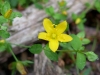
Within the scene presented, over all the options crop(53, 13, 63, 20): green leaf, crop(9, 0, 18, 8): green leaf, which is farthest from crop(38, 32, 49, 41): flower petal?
crop(9, 0, 18, 8): green leaf

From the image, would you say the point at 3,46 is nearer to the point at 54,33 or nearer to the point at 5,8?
the point at 5,8

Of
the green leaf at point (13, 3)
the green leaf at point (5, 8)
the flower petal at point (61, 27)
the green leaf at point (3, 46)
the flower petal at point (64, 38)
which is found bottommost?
the green leaf at point (3, 46)

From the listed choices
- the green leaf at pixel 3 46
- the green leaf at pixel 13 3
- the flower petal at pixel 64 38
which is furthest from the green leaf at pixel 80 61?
the green leaf at pixel 13 3

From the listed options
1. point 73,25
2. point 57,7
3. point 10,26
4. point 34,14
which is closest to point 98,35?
point 73,25

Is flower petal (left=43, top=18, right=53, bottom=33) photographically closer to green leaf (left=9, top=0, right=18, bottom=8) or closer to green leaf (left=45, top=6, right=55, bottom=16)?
green leaf (left=45, top=6, right=55, bottom=16)

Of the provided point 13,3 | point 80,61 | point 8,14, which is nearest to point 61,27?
point 80,61

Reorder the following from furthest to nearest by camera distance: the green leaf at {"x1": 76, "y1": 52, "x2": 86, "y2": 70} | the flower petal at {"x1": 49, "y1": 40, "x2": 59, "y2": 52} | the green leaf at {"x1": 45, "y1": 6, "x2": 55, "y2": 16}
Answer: the green leaf at {"x1": 45, "y1": 6, "x2": 55, "y2": 16}
the green leaf at {"x1": 76, "y1": 52, "x2": 86, "y2": 70}
the flower petal at {"x1": 49, "y1": 40, "x2": 59, "y2": 52}

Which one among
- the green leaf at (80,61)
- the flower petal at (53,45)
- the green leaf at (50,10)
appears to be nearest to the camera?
the flower petal at (53,45)

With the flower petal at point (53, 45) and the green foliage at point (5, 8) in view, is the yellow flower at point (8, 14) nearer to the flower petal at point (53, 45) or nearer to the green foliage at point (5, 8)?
the green foliage at point (5, 8)

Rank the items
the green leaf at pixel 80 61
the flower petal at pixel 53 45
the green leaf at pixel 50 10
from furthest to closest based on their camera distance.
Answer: the green leaf at pixel 50 10, the green leaf at pixel 80 61, the flower petal at pixel 53 45

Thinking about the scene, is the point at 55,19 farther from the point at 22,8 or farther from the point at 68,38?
the point at 68,38
